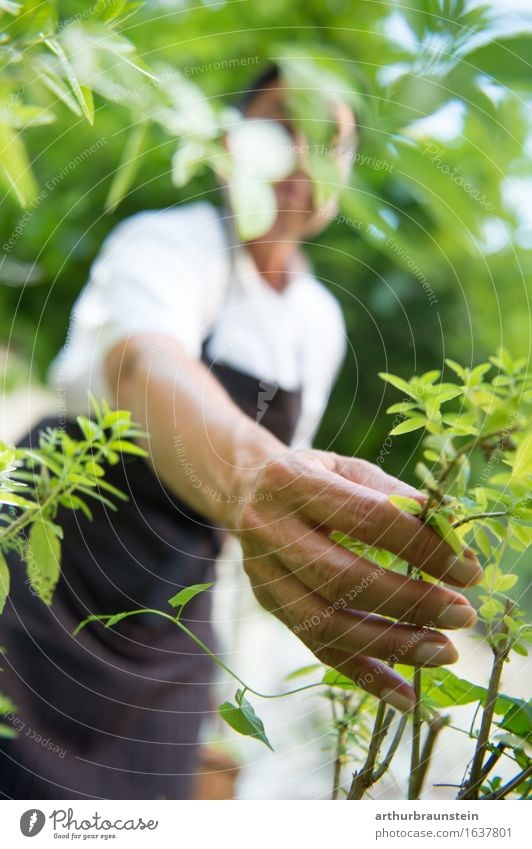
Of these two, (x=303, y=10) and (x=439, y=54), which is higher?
(x=303, y=10)

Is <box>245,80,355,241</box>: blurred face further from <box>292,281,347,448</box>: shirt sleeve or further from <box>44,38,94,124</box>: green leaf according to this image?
<box>44,38,94,124</box>: green leaf

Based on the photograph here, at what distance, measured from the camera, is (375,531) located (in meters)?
0.22

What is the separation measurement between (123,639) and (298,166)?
287 mm

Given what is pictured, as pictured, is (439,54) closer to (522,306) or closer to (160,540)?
(522,306)

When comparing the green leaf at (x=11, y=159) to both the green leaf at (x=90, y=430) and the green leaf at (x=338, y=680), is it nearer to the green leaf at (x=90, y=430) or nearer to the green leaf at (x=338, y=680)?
the green leaf at (x=90, y=430)

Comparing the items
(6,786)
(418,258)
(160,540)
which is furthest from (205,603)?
(418,258)

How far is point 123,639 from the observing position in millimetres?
424

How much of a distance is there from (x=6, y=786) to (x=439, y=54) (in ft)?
1.25

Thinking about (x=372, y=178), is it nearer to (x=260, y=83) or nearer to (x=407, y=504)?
(x=260, y=83)

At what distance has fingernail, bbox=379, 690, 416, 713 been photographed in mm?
238

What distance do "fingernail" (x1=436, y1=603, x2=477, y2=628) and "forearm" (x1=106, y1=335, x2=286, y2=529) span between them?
0.34ft

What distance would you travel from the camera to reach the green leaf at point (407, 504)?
214 mm

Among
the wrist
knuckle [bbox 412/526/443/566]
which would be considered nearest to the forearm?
the wrist

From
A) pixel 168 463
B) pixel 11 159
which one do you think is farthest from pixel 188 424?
pixel 11 159
